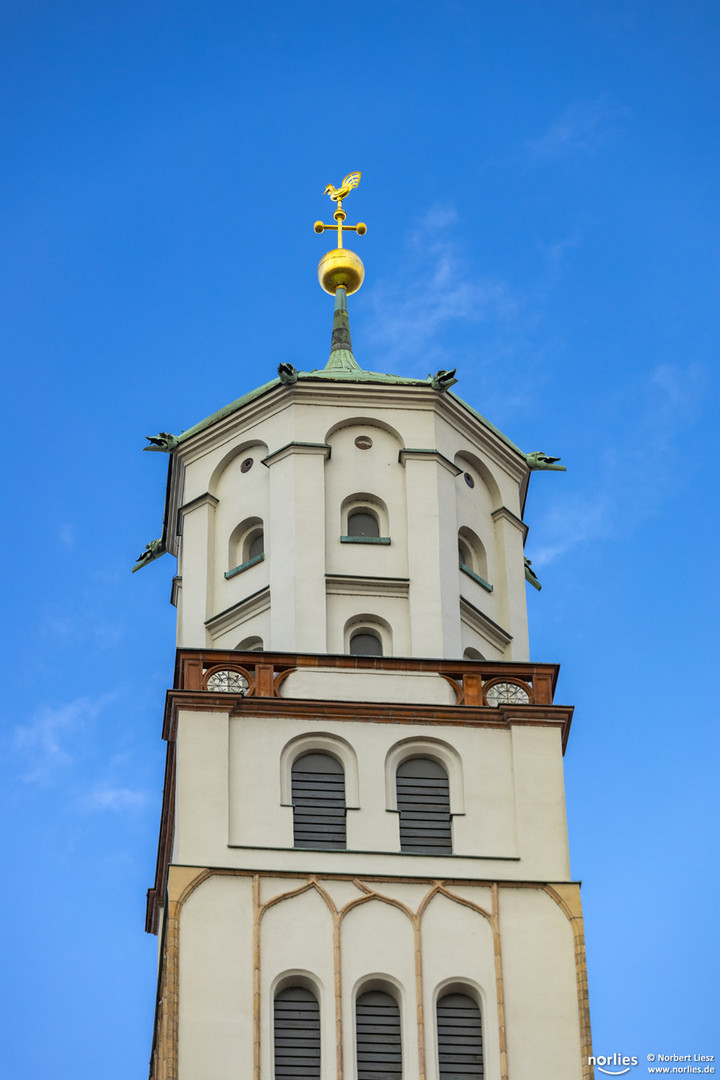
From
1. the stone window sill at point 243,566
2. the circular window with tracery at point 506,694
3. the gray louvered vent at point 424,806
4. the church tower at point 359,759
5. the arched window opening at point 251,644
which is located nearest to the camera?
the church tower at point 359,759

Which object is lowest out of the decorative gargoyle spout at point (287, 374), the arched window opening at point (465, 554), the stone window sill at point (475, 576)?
the stone window sill at point (475, 576)

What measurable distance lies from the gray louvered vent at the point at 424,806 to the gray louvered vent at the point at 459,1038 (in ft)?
7.92

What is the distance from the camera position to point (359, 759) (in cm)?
4303

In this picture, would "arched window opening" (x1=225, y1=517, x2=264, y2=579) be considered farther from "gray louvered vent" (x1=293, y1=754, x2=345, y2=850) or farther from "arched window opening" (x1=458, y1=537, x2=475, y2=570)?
"gray louvered vent" (x1=293, y1=754, x2=345, y2=850)

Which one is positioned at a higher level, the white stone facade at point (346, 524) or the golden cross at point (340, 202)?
the golden cross at point (340, 202)

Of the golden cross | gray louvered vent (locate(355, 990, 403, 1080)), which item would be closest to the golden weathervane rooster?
the golden cross

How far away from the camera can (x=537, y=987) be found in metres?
40.6

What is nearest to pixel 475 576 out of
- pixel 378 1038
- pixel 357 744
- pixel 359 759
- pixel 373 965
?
pixel 357 744

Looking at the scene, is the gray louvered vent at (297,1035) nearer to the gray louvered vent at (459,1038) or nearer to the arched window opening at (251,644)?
the gray louvered vent at (459,1038)

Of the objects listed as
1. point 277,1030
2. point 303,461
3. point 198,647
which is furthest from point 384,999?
point 303,461

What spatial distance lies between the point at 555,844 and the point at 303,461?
26.7 feet

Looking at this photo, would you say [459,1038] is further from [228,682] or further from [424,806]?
[228,682]

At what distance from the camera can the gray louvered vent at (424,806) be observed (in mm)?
42406

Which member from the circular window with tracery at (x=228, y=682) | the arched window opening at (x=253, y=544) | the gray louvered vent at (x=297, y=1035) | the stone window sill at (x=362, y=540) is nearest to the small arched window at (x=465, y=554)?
the stone window sill at (x=362, y=540)
